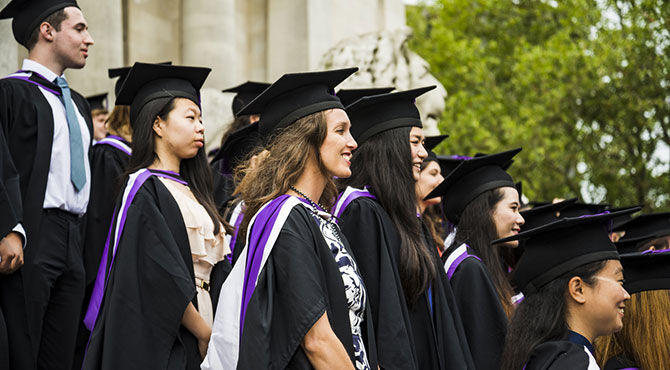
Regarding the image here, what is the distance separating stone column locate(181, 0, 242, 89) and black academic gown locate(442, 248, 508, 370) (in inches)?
254

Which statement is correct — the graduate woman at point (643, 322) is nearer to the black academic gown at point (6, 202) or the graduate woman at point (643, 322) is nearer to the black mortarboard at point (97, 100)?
the black academic gown at point (6, 202)

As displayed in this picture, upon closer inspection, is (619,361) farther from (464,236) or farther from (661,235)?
(661,235)

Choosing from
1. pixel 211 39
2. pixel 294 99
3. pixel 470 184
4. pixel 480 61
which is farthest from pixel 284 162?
pixel 480 61

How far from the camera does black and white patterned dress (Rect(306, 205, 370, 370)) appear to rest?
157 inches

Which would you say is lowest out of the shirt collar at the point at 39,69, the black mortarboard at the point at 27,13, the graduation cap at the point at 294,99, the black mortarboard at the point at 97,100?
the black mortarboard at the point at 97,100

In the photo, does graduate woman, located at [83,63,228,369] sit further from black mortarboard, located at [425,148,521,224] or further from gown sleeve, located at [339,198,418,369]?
black mortarboard, located at [425,148,521,224]

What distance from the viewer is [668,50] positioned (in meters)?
15.0

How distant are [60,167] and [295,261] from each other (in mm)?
2371

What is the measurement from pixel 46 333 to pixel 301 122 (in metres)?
2.23

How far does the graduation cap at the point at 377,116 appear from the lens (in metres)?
5.17

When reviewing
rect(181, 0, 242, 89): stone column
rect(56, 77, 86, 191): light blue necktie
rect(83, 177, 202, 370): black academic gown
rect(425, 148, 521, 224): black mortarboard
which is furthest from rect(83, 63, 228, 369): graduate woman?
rect(181, 0, 242, 89): stone column

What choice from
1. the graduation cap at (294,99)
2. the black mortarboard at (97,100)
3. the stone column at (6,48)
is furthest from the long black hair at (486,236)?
the black mortarboard at (97,100)

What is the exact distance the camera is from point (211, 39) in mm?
11336

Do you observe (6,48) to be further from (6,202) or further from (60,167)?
(6,202)
